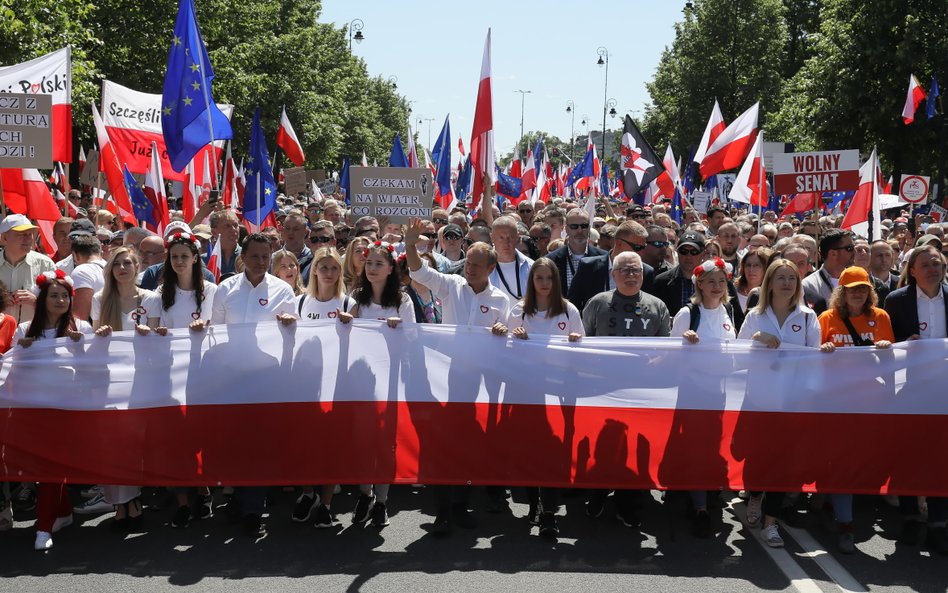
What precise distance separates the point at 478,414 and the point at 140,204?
6734 mm

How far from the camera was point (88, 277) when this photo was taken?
791 centimetres

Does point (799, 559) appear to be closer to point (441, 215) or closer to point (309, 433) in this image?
point (309, 433)

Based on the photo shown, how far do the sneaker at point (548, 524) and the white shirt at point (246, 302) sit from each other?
2149 mm

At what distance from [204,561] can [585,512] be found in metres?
2.54

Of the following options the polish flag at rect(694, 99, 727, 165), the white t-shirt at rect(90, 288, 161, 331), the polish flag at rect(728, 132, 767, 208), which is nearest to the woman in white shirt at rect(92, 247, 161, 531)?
the white t-shirt at rect(90, 288, 161, 331)

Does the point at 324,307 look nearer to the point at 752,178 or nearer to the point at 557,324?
the point at 557,324

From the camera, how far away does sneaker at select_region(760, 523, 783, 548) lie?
6416mm

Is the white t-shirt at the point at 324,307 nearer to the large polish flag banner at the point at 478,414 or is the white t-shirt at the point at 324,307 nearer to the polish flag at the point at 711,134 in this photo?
the large polish flag banner at the point at 478,414

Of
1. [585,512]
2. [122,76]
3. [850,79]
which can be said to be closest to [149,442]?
[585,512]

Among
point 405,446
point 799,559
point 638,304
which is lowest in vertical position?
point 799,559

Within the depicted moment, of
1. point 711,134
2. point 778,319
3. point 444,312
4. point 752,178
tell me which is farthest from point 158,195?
point 711,134

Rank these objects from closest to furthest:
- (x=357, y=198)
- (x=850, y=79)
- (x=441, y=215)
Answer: (x=357, y=198) < (x=441, y=215) < (x=850, y=79)

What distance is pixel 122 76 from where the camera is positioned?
29.2 m

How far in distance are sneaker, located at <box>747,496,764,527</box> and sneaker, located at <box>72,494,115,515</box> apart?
419 cm
